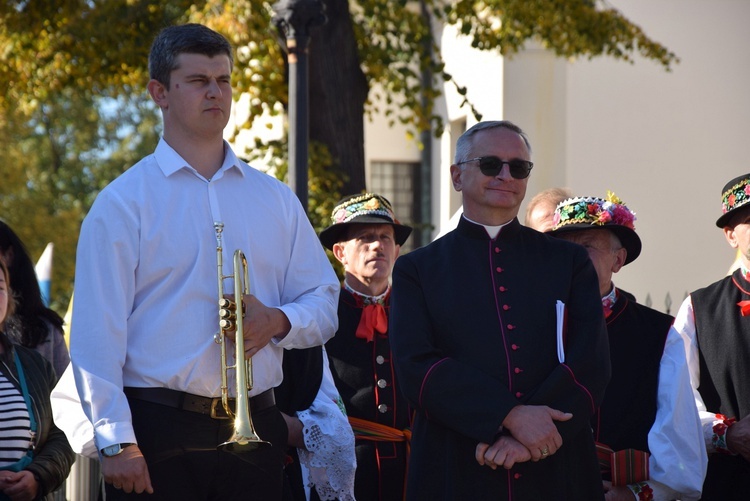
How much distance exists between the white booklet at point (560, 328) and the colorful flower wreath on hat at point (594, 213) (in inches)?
45.8

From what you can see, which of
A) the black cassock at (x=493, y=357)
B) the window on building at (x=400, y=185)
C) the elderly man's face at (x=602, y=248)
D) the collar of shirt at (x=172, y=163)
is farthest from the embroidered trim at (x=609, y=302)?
the window on building at (x=400, y=185)

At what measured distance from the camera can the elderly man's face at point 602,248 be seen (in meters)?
5.14

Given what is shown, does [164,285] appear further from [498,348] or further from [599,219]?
[599,219]

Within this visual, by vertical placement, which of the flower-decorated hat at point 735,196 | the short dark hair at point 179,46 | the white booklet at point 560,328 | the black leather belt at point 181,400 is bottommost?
the black leather belt at point 181,400

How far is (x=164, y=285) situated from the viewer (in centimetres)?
371

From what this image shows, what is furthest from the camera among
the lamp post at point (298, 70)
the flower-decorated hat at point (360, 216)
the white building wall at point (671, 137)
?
the white building wall at point (671, 137)

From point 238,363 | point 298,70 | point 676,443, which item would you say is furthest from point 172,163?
point 298,70

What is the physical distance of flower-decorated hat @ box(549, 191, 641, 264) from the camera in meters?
5.17

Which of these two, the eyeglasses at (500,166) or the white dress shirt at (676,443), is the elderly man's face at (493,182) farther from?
the white dress shirt at (676,443)

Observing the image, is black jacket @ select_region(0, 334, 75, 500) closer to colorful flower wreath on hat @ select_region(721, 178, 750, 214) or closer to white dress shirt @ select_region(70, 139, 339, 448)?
white dress shirt @ select_region(70, 139, 339, 448)

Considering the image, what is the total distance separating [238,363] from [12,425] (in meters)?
1.52

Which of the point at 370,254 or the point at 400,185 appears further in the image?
the point at 400,185

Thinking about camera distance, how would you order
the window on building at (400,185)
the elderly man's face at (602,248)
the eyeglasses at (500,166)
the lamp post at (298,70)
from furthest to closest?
the window on building at (400,185) < the lamp post at (298,70) < the elderly man's face at (602,248) < the eyeglasses at (500,166)

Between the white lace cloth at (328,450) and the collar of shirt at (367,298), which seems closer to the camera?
the white lace cloth at (328,450)
